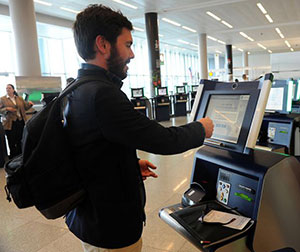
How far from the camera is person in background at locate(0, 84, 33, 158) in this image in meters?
5.54

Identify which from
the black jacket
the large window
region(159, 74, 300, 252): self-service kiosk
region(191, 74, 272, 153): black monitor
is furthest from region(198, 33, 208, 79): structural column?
the black jacket

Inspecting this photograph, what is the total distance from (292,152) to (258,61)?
2877 centimetres

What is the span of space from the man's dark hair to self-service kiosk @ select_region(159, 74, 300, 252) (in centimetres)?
61

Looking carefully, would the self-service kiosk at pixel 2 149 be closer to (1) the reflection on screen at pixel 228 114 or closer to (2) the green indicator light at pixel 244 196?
(1) the reflection on screen at pixel 228 114

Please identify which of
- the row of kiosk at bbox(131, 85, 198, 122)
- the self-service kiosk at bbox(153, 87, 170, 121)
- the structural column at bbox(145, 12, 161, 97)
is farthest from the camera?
the self-service kiosk at bbox(153, 87, 170, 121)

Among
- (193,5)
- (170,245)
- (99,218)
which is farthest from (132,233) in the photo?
(193,5)

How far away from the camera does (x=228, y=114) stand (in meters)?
1.28

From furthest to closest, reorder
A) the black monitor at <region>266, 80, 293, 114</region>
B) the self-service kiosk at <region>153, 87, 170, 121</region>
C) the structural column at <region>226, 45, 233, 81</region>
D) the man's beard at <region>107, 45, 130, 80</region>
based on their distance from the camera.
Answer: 1. the structural column at <region>226, 45, 233, 81</region>
2. the self-service kiosk at <region>153, 87, 170, 121</region>
3. the black monitor at <region>266, 80, 293, 114</region>
4. the man's beard at <region>107, 45, 130, 80</region>

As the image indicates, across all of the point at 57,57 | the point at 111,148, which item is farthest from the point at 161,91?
the point at 111,148

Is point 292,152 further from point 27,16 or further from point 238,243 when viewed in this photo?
point 27,16

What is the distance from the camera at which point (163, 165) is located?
4.93 metres

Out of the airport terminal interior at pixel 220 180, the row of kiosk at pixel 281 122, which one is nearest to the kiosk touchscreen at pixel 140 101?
the airport terminal interior at pixel 220 180

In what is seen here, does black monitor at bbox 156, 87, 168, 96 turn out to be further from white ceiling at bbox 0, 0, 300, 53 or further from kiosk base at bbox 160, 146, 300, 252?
kiosk base at bbox 160, 146, 300, 252

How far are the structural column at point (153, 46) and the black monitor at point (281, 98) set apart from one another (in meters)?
8.54
